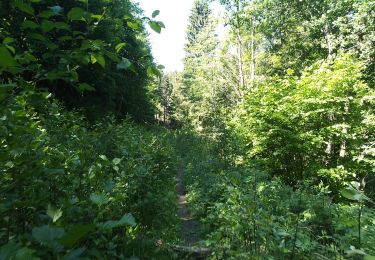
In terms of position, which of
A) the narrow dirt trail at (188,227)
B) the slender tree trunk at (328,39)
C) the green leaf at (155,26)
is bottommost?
the narrow dirt trail at (188,227)

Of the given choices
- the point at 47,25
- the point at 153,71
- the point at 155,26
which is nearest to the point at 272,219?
the point at 153,71

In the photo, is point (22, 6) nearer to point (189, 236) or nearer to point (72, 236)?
point (72, 236)

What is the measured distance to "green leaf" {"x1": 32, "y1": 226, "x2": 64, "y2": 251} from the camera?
0.88m

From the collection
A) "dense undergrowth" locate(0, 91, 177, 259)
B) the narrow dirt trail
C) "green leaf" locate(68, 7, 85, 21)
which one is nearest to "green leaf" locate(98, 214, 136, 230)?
"dense undergrowth" locate(0, 91, 177, 259)

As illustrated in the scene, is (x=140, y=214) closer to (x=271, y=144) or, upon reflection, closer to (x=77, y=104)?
(x=271, y=144)

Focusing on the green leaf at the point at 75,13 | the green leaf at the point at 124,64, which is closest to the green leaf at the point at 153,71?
the green leaf at the point at 124,64

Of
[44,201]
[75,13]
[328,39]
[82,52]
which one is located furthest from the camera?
[328,39]

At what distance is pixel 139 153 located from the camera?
746 cm

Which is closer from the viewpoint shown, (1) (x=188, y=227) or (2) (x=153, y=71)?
(2) (x=153, y=71)

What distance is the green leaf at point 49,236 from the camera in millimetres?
878

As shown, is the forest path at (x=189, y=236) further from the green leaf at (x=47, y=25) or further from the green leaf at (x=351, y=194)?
the green leaf at (x=47, y=25)

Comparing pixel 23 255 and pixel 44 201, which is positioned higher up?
pixel 23 255

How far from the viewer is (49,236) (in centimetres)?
90

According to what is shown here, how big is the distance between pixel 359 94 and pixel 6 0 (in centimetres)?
1227
